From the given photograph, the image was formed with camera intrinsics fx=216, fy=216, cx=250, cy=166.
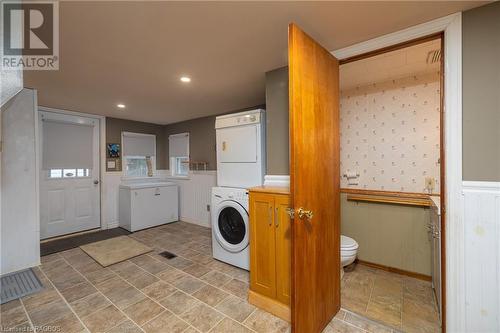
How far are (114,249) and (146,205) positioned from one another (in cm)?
108

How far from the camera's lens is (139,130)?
4684 mm

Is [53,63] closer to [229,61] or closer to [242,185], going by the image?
[229,61]

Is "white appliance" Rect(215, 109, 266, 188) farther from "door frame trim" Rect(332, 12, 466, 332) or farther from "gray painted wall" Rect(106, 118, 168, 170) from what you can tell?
"gray painted wall" Rect(106, 118, 168, 170)

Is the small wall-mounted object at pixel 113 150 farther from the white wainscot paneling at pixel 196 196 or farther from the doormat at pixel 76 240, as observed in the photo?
the doormat at pixel 76 240

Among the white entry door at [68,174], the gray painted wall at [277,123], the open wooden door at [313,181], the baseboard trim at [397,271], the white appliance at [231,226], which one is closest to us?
the open wooden door at [313,181]

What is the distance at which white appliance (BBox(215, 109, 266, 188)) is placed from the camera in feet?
8.04

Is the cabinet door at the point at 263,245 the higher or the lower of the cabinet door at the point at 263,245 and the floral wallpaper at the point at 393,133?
the lower

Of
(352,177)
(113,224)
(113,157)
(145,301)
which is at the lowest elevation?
(145,301)

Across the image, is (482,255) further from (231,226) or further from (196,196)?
(196,196)

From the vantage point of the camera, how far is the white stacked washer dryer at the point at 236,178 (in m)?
2.45

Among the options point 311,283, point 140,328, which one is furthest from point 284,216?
point 140,328

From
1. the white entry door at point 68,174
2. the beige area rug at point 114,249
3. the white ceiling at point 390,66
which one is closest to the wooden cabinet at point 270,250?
the white ceiling at point 390,66

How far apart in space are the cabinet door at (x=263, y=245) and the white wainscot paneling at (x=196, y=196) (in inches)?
89.3

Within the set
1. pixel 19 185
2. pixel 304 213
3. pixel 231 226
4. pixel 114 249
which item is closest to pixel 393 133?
pixel 304 213
